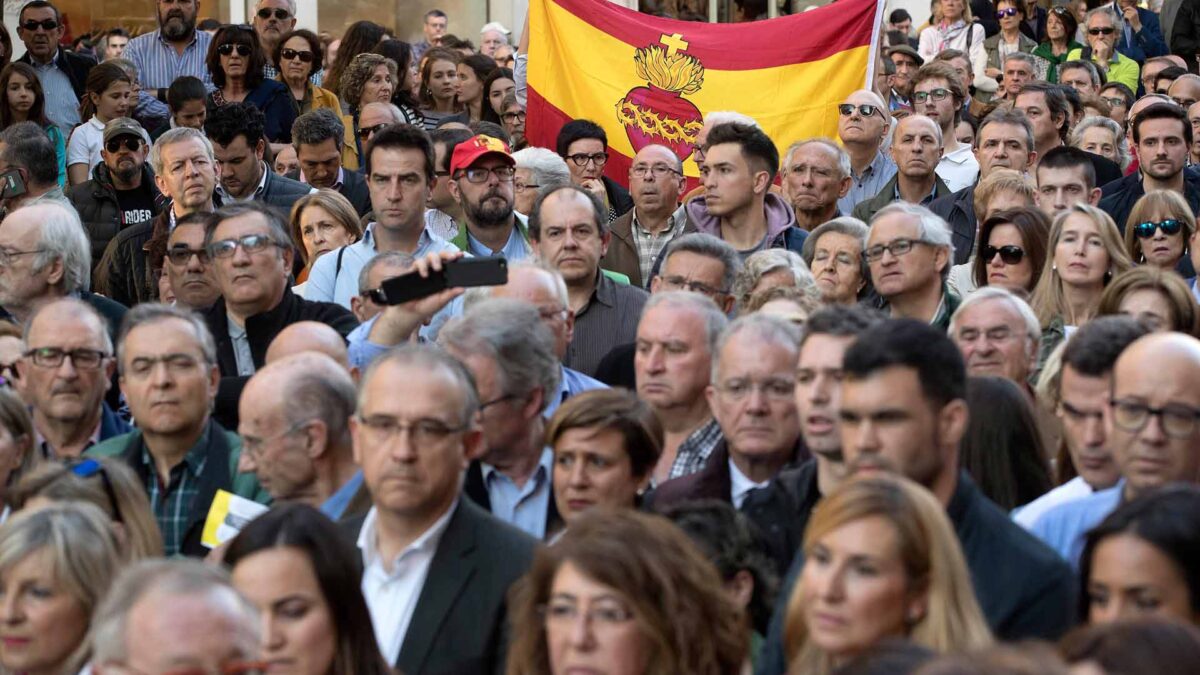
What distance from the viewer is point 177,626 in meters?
3.91

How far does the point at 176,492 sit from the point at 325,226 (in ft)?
10.9

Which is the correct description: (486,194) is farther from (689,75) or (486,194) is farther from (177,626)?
(177,626)

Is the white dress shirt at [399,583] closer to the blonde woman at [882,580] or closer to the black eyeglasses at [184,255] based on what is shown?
the blonde woman at [882,580]

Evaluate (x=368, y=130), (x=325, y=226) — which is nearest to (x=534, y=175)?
(x=325, y=226)

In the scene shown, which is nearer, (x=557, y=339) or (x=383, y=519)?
(x=383, y=519)

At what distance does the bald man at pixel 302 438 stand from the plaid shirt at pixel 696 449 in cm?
105

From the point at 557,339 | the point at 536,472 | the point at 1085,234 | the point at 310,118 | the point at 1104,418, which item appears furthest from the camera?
the point at 310,118

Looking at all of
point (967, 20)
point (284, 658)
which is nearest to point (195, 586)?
point (284, 658)

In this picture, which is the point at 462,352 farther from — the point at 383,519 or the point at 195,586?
the point at 195,586

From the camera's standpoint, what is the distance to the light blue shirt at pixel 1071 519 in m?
5.48

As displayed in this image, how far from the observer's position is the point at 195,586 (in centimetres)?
399

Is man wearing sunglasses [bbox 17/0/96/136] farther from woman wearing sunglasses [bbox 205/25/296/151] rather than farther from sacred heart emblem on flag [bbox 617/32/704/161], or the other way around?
sacred heart emblem on flag [bbox 617/32/704/161]

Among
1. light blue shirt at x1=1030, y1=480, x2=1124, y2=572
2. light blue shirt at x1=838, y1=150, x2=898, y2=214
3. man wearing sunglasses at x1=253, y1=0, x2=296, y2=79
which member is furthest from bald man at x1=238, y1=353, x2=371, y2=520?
man wearing sunglasses at x1=253, y1=0, x2=296, y2=79

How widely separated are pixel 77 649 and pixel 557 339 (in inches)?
98.2
